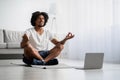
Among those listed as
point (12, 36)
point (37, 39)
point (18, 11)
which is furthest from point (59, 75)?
point (18, 11)

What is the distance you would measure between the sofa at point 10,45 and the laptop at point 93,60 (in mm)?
2762

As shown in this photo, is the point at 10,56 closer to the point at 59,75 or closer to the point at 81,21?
the point at 81,21

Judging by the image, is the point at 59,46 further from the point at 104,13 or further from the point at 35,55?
the point at 104,13

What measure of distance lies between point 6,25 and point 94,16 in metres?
2.35

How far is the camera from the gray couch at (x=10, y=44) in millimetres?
5551

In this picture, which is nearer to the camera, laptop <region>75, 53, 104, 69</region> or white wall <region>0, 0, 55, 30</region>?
laptop <region>75, 53, 104, 69</region>

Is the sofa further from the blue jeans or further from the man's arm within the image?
the man's arm

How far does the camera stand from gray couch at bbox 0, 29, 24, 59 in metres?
5.55

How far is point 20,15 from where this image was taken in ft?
21.3

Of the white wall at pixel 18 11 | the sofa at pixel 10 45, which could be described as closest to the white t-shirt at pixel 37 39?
the sofa at pixel 10 45

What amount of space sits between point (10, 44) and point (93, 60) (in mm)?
2907

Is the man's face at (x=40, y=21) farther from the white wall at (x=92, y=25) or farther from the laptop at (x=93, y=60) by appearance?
the white wall at (x=92, y=25)

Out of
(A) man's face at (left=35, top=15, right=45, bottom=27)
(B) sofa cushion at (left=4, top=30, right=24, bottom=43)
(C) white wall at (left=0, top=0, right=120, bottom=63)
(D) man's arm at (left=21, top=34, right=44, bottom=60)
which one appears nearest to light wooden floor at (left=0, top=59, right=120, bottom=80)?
(D) man's arm at (left=21, top=34, right=44, bottom=60)

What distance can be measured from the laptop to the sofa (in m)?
2.76
